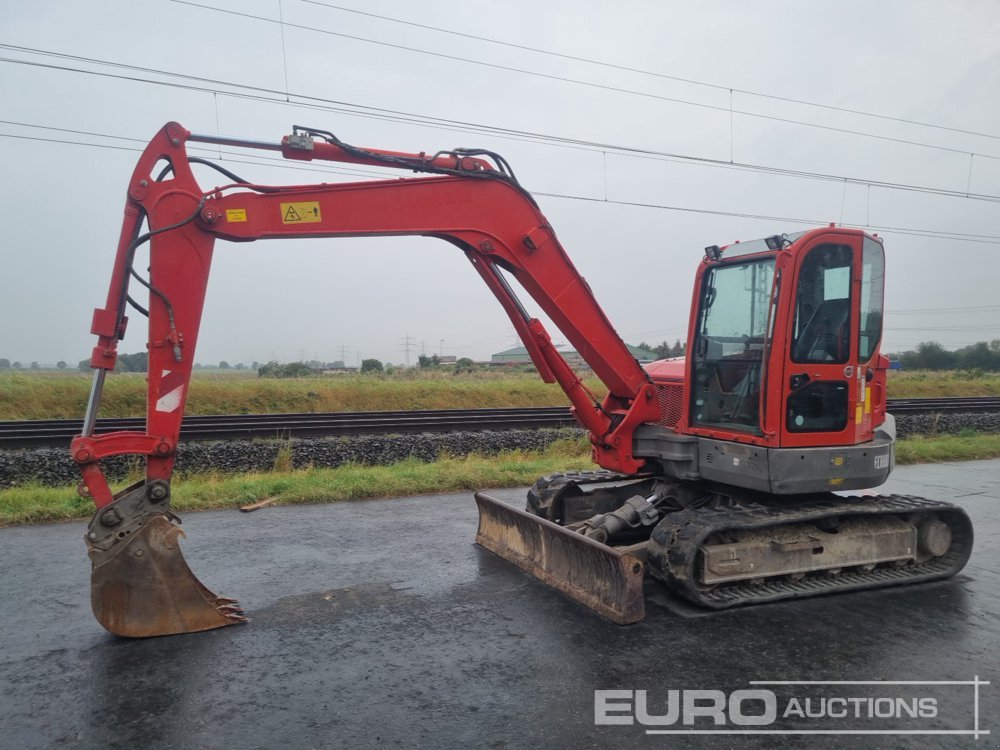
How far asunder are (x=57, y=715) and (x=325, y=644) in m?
1.63

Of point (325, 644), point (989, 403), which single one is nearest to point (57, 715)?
point (325, 644)

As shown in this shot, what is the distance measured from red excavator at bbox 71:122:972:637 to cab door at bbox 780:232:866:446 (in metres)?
0.02

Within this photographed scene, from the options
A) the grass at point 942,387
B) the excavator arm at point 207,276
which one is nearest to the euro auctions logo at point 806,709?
the excavator arm at point 207,276

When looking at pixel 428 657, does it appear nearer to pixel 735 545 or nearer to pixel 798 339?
pixel 735 545

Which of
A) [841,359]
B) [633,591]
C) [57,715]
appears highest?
[841,359]

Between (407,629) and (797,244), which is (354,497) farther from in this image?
(797,244)

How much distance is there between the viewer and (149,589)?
518 centimetres

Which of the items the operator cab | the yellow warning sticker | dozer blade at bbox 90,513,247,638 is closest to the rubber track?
the operator cab

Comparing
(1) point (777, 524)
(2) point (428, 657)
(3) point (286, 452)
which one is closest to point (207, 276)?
(2) point (428, 657)

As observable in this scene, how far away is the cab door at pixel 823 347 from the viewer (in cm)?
599

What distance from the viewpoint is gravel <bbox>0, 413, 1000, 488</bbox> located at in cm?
1048

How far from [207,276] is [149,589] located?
240cm

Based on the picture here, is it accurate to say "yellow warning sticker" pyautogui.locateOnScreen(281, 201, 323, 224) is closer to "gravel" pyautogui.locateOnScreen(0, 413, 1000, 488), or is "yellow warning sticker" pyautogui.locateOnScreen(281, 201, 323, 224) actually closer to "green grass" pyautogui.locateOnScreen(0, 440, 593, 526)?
"green grass" pyautogui.locateOnScreen(0, 440, 593, 526)

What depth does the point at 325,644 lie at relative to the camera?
5.05 metres
